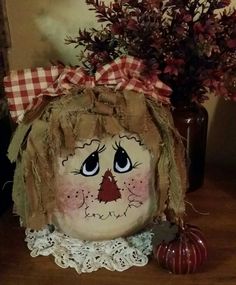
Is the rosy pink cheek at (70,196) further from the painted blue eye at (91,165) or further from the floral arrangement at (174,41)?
the floral arrangement at (174,41)

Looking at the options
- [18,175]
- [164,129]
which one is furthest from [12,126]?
[164,129]

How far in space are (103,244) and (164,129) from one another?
0.19 m

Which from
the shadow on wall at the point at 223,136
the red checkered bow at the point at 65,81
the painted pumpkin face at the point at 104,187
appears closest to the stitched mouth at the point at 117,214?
the painted pumpkin face at the point at 104,187

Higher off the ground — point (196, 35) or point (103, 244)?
point (196, 35)

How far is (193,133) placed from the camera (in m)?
0.87

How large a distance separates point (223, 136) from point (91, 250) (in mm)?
420

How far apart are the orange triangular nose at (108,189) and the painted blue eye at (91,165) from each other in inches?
0.7

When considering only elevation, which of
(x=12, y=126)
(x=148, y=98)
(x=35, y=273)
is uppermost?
(x=148, y=98)

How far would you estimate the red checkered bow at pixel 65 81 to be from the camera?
0.69 metres

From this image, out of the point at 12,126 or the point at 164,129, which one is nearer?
the point at 164,129

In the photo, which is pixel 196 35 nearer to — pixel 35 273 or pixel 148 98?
pixel 148 98

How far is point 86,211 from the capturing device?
0.71 meters

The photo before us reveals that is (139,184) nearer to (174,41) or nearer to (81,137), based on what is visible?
(81,137)

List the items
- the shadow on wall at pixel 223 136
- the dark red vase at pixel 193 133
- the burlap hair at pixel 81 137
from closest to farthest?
the burlap hair at pixel 81 137 < the dark red vase at pixel 193 133 < the shadow on wall at pixel 223 136
